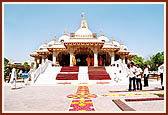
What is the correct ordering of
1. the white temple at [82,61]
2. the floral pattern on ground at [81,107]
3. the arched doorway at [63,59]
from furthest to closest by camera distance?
the arched doorway at [63,59], the white temple at [82,61], the floral pattern on ground at [81,107]

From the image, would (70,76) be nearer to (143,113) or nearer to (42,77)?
(42,77)

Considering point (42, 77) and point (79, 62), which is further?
point (79, 62)

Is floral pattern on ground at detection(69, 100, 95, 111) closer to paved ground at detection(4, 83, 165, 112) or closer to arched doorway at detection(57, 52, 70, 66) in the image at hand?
paved ground at detection(4, 83, 165, 112)

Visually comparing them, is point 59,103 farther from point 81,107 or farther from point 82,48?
point 82,48

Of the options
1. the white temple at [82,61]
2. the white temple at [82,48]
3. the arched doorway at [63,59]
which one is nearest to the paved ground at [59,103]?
the white temple at [82,61]

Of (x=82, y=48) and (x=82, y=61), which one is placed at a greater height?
(x=82, y=48)

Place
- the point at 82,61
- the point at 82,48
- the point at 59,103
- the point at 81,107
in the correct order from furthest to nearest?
1. the point at 82,61
2. the point at 82,48
3. the point at 59,103
4. the point at 81,107

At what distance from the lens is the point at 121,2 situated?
162 inches

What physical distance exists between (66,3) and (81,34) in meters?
20.6

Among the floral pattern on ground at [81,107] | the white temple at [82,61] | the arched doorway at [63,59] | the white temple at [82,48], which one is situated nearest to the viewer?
the floral pattern on ground at [81,107]

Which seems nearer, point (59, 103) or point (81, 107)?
point (81, 107)

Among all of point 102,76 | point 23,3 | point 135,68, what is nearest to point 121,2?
point 23,3

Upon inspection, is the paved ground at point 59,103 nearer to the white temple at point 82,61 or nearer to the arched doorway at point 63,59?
the white temple at point 82,61

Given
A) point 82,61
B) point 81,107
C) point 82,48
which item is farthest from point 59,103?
point 82,61
